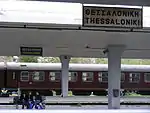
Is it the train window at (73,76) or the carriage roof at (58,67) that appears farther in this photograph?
the train window at (73,76)

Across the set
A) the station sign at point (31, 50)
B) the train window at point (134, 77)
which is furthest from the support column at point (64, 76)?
the station sign at point (31, 50)

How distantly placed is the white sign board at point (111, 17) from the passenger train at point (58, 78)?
27645 mm

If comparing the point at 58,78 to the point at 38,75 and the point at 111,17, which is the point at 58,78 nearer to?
the point at 38,75

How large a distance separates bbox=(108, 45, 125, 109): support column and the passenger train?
537 inches

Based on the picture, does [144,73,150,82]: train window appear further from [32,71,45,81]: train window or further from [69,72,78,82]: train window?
[32,71,45,81]: train window

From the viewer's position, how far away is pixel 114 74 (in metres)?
22.1

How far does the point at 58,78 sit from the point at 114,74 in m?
14.1

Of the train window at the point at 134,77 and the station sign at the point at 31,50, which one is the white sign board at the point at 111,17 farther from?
the train window at the point at 134,77

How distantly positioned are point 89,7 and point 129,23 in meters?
0.89

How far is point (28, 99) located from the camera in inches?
804

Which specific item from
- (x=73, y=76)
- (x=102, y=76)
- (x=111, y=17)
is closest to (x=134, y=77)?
(x=102, y=76)

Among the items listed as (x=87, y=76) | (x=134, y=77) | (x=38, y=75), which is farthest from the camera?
(x=134, y=77)

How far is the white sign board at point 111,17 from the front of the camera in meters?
7.73

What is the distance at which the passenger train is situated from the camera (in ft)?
116
